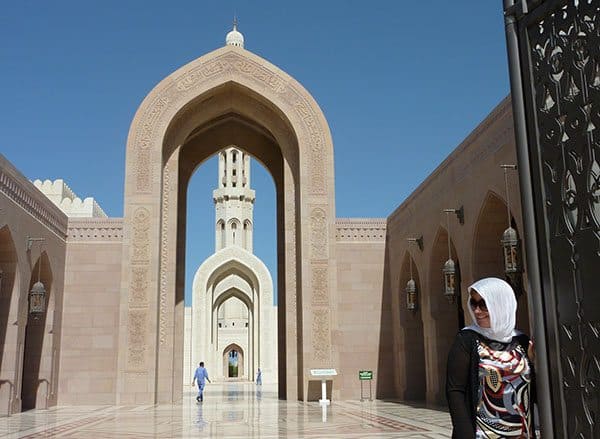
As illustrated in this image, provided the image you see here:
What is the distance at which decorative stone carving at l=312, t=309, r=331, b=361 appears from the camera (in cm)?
1314

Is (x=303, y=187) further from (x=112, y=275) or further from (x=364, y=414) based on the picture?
(x=364, y=414)

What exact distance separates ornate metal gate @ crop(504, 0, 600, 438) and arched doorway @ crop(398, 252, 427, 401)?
11.5 m

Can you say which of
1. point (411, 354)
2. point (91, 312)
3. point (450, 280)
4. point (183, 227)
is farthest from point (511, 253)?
point (183, 227)

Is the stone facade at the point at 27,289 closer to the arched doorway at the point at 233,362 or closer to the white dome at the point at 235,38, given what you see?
the white dome at the point at 235,38

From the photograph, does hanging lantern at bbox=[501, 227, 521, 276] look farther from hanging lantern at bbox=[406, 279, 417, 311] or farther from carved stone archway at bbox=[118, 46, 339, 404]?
carved stone archway at bbox=[118, 46, 339, 404]

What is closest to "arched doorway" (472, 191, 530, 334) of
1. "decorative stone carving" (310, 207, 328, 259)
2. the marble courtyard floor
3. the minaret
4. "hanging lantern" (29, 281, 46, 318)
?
the marble courtyard floor

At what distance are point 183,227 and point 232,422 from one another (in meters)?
7.18

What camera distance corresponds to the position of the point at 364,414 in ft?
32.4

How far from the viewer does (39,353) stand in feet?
41.8

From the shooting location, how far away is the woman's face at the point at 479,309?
218cm

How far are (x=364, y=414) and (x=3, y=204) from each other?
6.11 m

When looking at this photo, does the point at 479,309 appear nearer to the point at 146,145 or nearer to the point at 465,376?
the point at 465,376

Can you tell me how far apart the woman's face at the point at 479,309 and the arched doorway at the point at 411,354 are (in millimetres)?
11546

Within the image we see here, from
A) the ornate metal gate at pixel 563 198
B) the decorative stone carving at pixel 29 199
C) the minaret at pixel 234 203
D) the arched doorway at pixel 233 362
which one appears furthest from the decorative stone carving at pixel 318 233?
the arched doorway at pixel 233 362
